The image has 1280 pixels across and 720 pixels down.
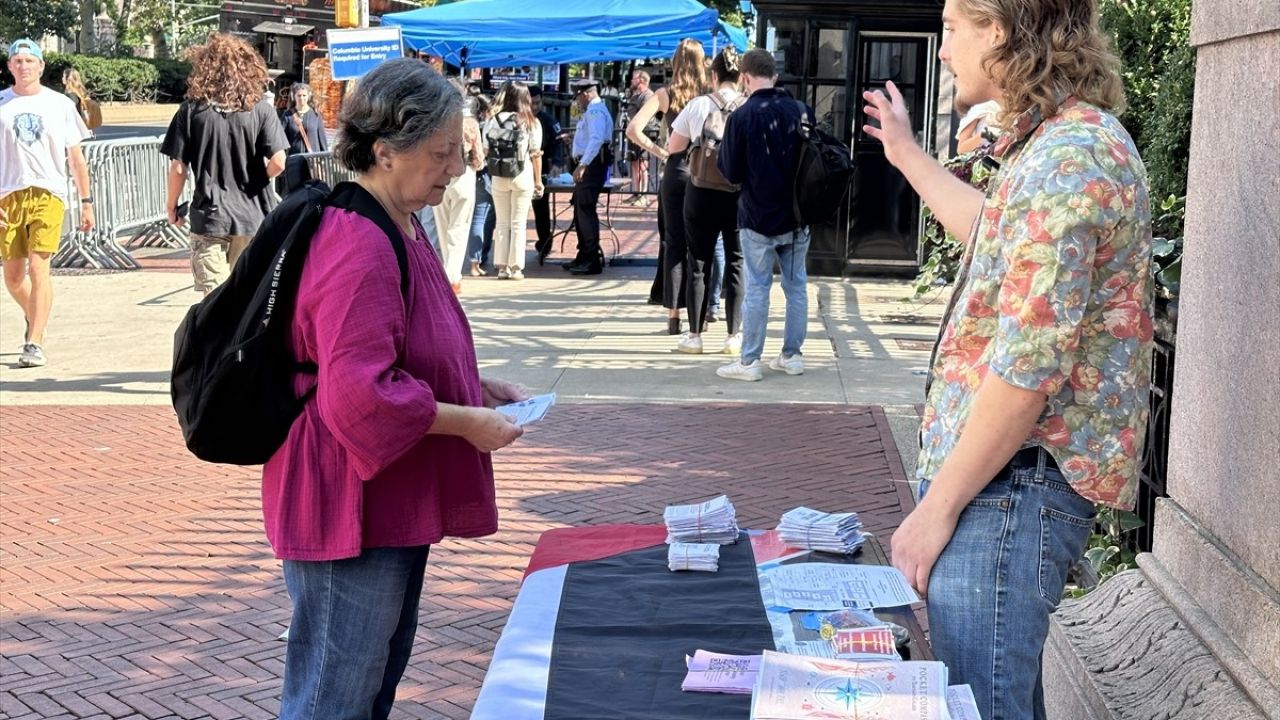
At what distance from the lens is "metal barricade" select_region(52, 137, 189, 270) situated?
46.8 feet

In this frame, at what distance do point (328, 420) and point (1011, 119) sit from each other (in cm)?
136

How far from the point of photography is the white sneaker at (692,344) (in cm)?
991

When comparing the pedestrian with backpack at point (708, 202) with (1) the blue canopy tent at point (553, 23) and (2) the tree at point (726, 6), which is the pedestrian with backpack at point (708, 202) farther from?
(2) the tree at point (726, 6)

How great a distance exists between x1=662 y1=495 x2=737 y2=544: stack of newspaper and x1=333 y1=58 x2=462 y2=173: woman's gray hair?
141 cm

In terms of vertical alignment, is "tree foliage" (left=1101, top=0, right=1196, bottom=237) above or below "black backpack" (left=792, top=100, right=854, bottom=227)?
above

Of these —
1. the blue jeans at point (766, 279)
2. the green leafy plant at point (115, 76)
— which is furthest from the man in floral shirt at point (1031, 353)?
the green leafy plant at point (115, 76)

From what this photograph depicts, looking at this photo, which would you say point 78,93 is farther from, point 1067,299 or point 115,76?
point 115,76

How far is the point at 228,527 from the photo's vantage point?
6129 mm

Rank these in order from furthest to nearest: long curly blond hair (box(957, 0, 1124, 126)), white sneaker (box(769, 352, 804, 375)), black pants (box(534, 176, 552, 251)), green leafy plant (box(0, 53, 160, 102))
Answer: green leafy plant (box(0, 53, 160, 102)) → black pants (box(534, 176, 552, 251)) → white sneaker (box(769, 352, 804, 375)) → long curly blond hair (box(957, 0, 1124, 126))

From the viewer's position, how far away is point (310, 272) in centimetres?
279

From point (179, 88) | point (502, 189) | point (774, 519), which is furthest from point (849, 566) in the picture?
point (179, 88)

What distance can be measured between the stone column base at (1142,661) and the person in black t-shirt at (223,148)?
20.0 ft

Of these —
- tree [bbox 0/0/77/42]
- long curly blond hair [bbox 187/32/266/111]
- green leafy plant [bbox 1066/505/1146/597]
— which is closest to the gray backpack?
long curly blond hair [bbox 187/32/266/111]

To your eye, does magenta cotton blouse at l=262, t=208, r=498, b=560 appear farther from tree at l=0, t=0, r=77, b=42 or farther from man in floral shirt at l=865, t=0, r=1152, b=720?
tree at l=0, t=0, r=77, b=42
